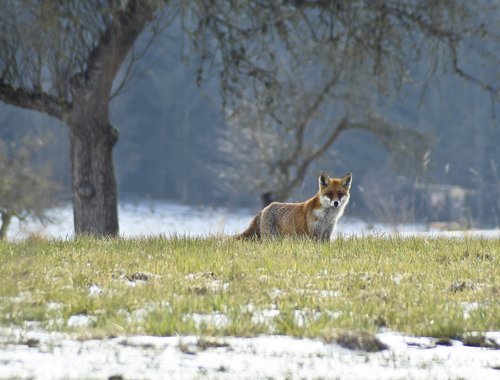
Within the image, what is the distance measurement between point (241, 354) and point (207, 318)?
0.99 m

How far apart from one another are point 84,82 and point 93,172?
163cm

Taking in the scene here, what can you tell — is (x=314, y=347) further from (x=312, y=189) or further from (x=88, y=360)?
(x=312, y=189)

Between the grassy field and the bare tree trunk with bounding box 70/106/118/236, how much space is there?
180 inches

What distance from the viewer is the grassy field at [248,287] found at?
5594 mm

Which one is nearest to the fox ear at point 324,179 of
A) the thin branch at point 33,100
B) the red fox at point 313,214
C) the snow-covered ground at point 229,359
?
the red fox at point 313,214

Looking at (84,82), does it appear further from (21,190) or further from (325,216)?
(21,190)

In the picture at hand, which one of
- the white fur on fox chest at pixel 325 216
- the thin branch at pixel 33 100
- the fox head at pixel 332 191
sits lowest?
the white fur on fox chest at pixel 325 216

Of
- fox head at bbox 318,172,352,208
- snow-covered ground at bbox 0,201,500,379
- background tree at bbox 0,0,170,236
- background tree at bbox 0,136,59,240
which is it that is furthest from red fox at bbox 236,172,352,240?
background tree at bbox 0,136,59,240

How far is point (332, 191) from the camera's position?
433 inches

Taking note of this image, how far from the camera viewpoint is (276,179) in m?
30.4

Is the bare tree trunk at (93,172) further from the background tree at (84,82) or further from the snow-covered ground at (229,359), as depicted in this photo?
the snow-covered ground at (229,359)

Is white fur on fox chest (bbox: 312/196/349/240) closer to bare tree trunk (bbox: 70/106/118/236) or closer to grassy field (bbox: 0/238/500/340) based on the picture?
grassy field (bbox: 0/238/500/340)

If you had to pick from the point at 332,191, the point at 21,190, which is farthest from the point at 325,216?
the point at 21,190

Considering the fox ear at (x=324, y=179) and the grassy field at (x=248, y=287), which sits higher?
the fox ear at (x=324, y=179)
